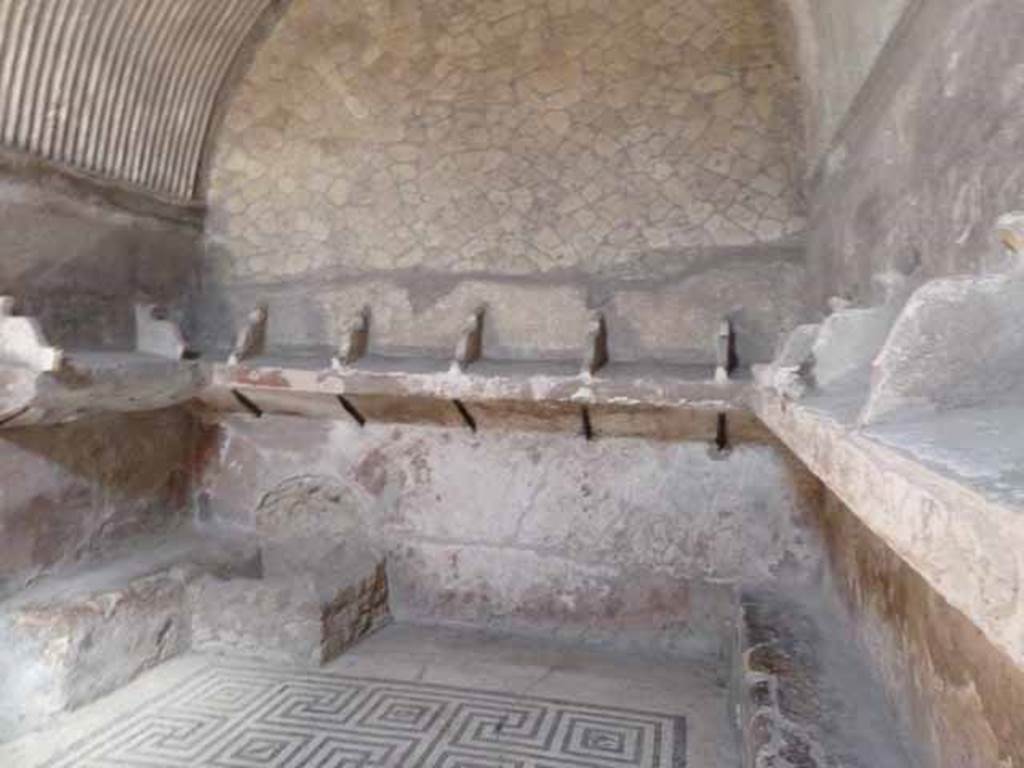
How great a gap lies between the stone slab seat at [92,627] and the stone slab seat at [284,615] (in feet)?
0.37

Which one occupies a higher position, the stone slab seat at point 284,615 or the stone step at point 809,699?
the stone step at point 809,699

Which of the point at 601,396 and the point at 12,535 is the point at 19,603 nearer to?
the point at 12,535

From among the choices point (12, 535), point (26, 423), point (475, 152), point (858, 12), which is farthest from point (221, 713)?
point (858, 12)

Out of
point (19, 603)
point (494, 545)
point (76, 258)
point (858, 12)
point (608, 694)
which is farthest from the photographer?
point (494, 545)

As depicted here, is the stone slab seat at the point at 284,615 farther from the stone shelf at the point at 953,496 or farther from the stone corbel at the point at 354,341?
the stone shelf at the point at 953,496

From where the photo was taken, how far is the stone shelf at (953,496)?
2.29 feet

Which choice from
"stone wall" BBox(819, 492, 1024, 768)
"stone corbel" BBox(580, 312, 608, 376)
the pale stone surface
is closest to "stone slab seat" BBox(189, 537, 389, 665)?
"stone corbel" BBox(580, 312, 608, 376)

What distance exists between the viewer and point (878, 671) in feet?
8.57

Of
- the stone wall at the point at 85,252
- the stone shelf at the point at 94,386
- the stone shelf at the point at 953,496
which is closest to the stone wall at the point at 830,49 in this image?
the stone shelf at the point at 953,496

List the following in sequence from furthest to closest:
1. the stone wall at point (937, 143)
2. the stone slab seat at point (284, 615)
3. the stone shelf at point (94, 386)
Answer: the stone slab seat at point (284, 615)
the stone shelf at point (94, 386)
the stone wall at point (937, 143)

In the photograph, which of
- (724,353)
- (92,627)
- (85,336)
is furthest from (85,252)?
(724,353)

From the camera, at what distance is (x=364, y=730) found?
3.27 meters

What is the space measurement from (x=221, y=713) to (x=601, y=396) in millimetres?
2061

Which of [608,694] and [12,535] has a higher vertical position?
[12,535]
